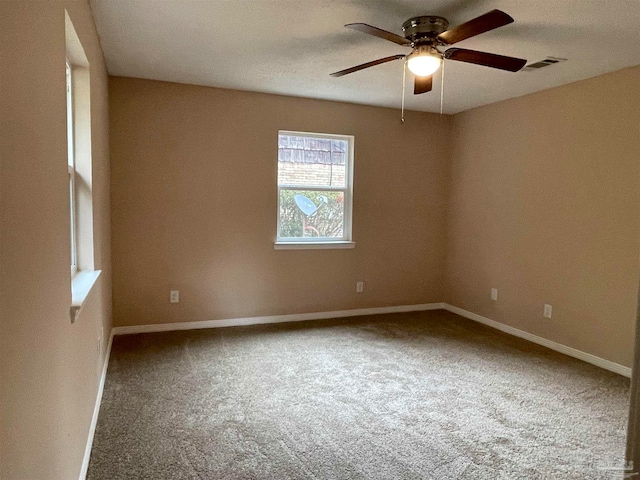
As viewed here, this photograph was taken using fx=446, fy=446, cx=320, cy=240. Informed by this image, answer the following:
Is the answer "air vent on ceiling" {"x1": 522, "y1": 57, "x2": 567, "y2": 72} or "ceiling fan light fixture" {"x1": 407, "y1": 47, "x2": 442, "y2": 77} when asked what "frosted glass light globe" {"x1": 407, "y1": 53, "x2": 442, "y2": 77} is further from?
"air vent on ceiling" {"x1": 522, "y1": 57, "x2": 567, "y2": 72}

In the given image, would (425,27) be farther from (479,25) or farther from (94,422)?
(94,422)

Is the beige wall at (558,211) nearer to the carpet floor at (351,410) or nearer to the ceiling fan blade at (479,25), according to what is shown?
the carpet floor at (351,410)

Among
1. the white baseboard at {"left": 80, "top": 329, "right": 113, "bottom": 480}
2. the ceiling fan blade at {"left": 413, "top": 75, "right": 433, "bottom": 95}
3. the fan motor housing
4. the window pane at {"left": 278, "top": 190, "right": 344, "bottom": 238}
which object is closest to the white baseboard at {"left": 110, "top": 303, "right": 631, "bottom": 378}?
the white baseboard at {"left": 80, "top": 329, "right": 113, "bottom": 480}

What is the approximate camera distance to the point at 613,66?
332 centimetres

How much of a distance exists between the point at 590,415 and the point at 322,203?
3.05m

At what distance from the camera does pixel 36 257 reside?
1.26 meters

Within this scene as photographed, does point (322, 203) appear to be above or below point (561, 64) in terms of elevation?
below

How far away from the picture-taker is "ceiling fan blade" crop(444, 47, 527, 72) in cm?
244

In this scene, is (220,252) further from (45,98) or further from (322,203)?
(45,98)

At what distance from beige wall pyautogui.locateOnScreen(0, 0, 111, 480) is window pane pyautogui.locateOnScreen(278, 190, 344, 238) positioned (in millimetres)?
2860

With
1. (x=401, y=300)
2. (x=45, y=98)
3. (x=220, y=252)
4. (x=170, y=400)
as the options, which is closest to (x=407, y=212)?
(x=401, y=300)

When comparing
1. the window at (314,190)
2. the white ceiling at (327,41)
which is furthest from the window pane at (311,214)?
the white ceiling at (327,41)

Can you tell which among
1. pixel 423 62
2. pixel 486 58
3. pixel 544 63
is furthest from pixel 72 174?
pixel 544 63

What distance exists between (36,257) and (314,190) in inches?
144
